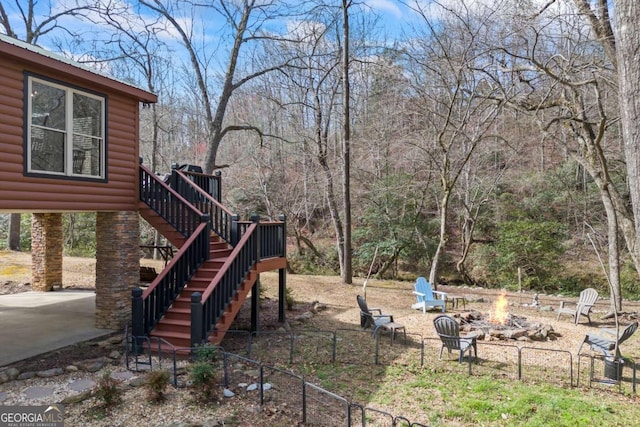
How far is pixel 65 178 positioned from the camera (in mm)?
7766

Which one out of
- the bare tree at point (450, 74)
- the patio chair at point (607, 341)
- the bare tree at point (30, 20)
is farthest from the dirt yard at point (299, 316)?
the bare tree at point (30, 20)

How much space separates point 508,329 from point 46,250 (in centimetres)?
1275

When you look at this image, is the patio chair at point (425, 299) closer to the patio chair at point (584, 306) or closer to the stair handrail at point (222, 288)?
the patio chair at point (584, 306)

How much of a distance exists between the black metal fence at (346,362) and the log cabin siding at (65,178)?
3.80 meters

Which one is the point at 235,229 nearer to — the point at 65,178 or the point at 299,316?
the point at 299,316

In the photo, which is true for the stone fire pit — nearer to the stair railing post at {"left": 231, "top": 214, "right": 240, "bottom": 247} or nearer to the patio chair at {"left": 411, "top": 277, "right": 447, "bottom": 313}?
the patio chair at {"left": 411, "top": 277, "right": 447, "bottom": 313}

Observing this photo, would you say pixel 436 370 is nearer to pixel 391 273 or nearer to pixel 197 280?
pixel 197 280

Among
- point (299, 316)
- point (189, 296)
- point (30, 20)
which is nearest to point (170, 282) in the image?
point (189, 296)

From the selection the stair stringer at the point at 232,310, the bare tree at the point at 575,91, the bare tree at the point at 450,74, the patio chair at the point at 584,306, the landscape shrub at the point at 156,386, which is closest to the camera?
the landscape shrub at the point at 156,386

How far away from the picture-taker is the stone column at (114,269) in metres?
8.78

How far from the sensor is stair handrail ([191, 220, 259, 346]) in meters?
6.94

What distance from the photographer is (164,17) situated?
17.2m

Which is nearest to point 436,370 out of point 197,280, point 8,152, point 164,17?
point 197,280

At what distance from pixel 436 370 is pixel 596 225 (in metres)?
16.8
